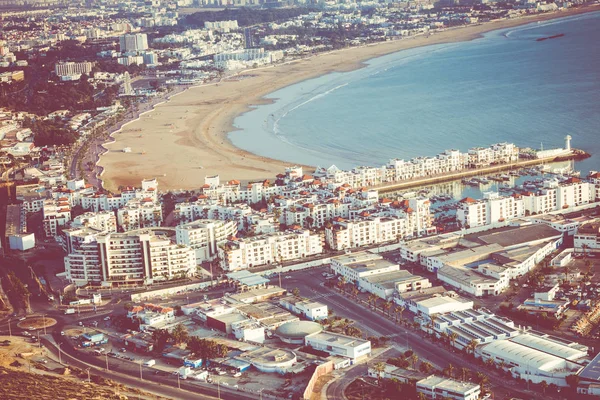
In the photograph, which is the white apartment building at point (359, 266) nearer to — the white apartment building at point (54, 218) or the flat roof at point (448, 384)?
the flat roof at point (448, 384)

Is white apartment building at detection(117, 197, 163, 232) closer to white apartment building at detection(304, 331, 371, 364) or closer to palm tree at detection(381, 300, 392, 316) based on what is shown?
palm tree at detection(381, 300, 392, 316)

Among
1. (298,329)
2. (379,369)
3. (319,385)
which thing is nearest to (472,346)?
(379,369)

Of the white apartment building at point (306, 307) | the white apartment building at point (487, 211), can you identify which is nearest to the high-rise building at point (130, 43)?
the white apartment building at point (487, 211)

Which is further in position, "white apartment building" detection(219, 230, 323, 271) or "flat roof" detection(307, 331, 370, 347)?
"white apartment building" detection(219, 230, 323, 271)

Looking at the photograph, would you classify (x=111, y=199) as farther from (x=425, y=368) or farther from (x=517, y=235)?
(x=425, y=368)

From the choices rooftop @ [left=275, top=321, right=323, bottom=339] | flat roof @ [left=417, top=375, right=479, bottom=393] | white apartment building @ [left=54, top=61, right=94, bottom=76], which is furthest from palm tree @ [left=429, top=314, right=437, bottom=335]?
white apartment building @ [left=54, top=61, right=94, bottom=76]

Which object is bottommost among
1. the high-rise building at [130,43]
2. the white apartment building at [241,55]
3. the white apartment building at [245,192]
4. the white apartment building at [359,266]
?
the white apartment building at [359,266]
